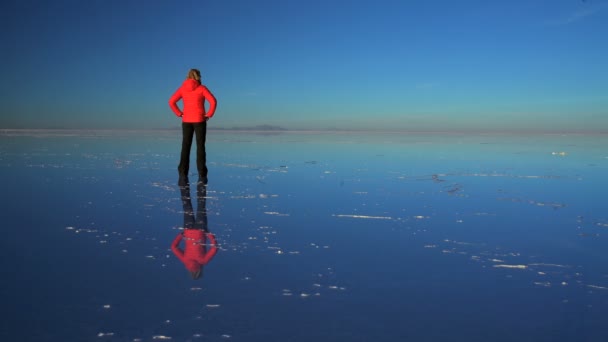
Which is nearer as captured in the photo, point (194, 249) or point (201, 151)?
point (194, 249)

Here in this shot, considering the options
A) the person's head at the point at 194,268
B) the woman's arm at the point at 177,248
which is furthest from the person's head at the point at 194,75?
the person's head at the point at 194,268

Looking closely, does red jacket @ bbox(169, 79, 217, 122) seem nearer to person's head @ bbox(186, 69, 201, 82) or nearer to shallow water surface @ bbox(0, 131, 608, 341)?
person's head @ bbox(186, 69, 201, 82)

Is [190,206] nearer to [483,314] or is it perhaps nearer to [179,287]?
[179,287]

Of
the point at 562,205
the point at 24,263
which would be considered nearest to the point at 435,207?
the point at 562,205

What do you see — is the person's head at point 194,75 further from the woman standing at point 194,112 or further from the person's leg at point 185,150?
the person's leg at point 185,150

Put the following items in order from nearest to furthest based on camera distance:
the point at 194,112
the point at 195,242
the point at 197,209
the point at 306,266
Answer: the point at 306,266 < the point at 195,242 < the point at 197,209 < the point at 194,112

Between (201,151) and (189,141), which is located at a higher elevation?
(189,141)

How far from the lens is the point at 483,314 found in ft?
8.94

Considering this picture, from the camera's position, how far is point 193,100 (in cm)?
979

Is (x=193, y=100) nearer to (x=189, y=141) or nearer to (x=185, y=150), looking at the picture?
(x=189, y=141)

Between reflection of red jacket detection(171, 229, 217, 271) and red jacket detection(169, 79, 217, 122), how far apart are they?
17.9ft

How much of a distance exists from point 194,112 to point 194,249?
6347 mm

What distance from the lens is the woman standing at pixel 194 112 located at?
9664 mm

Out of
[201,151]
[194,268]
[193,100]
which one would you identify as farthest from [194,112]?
[194,268]
